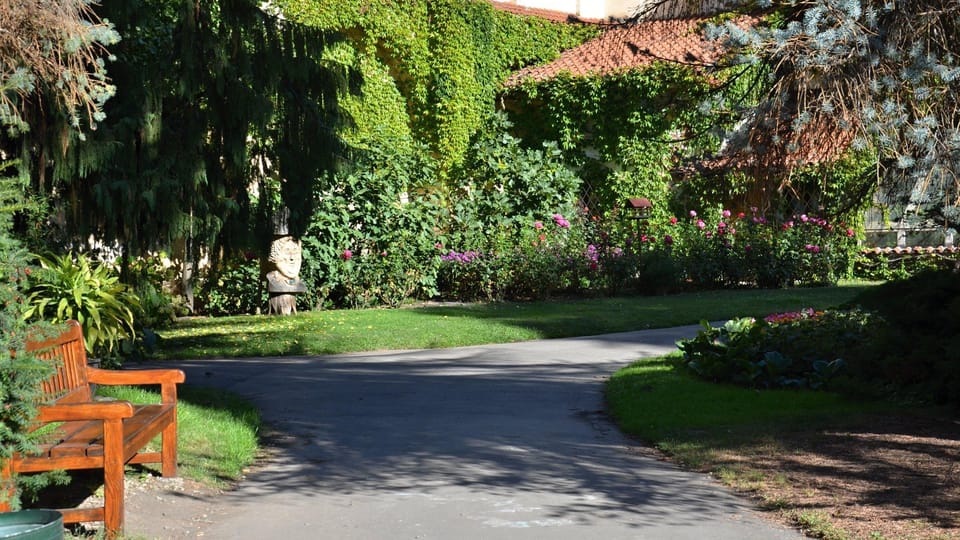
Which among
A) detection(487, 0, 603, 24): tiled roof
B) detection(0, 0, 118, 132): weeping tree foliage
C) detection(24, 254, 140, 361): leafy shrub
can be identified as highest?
detection(487, 0, 603, 24): tiled roof

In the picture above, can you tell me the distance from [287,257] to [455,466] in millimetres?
10089

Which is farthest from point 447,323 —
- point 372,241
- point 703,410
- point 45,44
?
point 45,44

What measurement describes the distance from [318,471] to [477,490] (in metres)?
1.15

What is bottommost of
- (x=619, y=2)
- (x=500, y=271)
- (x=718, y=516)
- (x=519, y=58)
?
(x=718, y=516)

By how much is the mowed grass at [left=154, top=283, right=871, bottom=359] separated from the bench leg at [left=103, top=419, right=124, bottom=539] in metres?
7.06

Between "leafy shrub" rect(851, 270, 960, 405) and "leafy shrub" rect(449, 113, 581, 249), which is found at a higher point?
"leafy shrub" rect(449, 113, 581, 249)

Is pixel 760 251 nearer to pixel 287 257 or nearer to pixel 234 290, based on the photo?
pixel 287 257

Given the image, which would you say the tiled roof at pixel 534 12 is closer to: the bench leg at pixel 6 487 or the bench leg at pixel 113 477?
the bench leg at pixel 113 477

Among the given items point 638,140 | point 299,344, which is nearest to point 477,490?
point 299,344

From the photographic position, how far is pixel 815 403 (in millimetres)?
8680

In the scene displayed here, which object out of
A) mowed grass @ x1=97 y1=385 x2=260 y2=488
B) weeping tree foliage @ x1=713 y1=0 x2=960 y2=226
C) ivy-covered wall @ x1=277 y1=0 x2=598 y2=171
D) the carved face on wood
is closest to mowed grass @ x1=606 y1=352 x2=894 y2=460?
weeping tree foliage @ x1=713 y1=0 x2=960 y2=226

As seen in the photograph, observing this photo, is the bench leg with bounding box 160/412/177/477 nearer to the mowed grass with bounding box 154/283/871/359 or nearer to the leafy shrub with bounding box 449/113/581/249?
the mowed grass with bounding box 154/283/871/359

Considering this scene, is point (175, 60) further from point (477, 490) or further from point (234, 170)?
point (477, 490)

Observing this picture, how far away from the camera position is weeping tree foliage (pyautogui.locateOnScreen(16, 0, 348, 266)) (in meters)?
9.82
